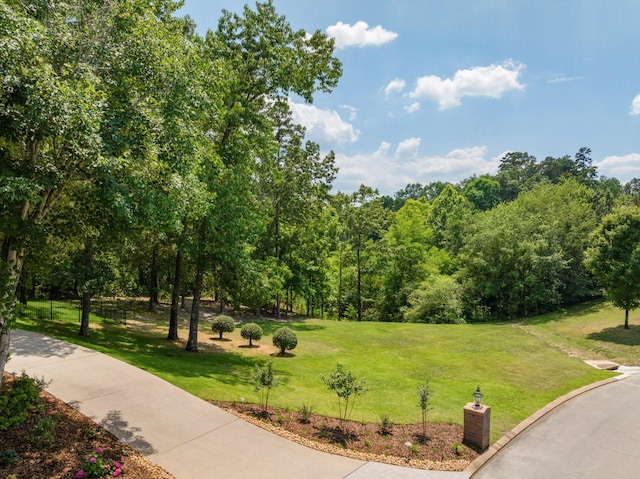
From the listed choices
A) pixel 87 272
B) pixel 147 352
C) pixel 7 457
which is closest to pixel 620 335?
pixel 147 352

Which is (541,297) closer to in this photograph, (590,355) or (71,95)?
(590,355)

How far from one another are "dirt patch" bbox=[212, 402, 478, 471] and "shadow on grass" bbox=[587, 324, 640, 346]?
18130 mm

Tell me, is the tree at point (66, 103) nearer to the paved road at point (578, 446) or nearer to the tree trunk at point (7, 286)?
the tree trunk at point (7, 286)

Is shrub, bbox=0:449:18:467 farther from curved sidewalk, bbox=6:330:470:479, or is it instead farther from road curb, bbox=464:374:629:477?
road curb, bbox=464:374:629:477

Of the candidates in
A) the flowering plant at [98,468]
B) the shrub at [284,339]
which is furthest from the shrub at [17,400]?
the shrub at [284,339]

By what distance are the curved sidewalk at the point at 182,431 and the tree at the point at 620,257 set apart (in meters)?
21.1

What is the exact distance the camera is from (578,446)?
9.27 metres

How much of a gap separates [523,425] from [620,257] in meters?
18.7

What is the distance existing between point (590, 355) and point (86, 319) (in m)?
24.2

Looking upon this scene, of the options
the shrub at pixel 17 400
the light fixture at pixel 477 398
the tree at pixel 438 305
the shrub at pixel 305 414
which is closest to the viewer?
the shrub at pixel 17 400

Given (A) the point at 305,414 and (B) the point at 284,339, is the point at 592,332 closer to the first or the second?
(B) the point at 284,339

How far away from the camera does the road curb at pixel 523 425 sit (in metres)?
8.14

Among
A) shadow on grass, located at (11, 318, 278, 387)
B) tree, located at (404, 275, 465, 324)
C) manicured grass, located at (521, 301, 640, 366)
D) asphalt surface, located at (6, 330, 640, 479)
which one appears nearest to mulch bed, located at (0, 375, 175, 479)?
asphalt surface, located at (6, 330, 640, 479)

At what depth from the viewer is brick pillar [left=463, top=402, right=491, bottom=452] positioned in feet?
28.7
